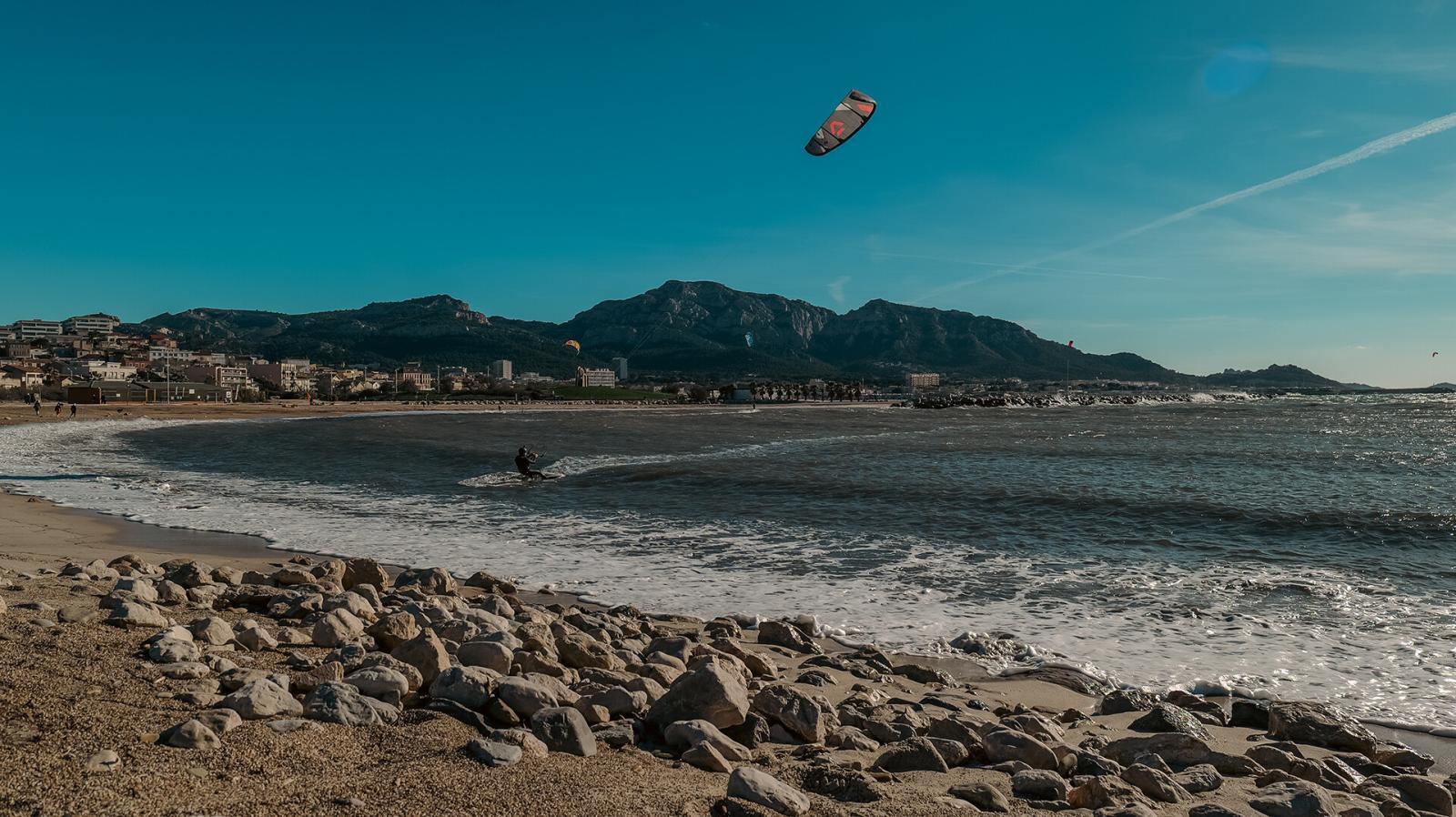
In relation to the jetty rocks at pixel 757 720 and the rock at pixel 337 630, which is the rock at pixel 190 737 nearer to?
the jetty rocks at pixel 757 720

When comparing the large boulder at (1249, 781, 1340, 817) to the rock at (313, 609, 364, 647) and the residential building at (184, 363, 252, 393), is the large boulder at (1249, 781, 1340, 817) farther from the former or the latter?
the residential building at (184, 363, 252, 393)

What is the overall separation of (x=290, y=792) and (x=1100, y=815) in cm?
361

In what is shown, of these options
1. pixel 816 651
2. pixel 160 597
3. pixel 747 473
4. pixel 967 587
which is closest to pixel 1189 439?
pixel 747 473

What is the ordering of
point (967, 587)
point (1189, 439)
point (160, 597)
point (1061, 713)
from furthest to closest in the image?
point (1189, 439) → point (967, 587) → point (160, 597) → point (1061, 713)

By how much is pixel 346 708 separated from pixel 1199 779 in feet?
15.2

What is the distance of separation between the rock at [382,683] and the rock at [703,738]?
151cm

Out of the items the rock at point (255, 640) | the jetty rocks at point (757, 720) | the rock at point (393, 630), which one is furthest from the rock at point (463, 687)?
the rock at point (255, 640)

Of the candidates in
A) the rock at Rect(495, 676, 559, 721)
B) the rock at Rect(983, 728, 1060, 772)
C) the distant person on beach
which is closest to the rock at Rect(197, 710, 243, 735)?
the rock at Rect(495, 676, 559, 721)

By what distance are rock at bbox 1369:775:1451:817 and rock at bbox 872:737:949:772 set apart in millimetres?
2599

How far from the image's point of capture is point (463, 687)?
474 centimetres

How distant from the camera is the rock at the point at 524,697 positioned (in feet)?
15.3

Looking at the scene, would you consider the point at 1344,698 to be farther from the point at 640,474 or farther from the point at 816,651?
the point at 640,474

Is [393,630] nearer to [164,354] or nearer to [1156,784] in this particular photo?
[1156,784]

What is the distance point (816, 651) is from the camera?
25.5 ft
